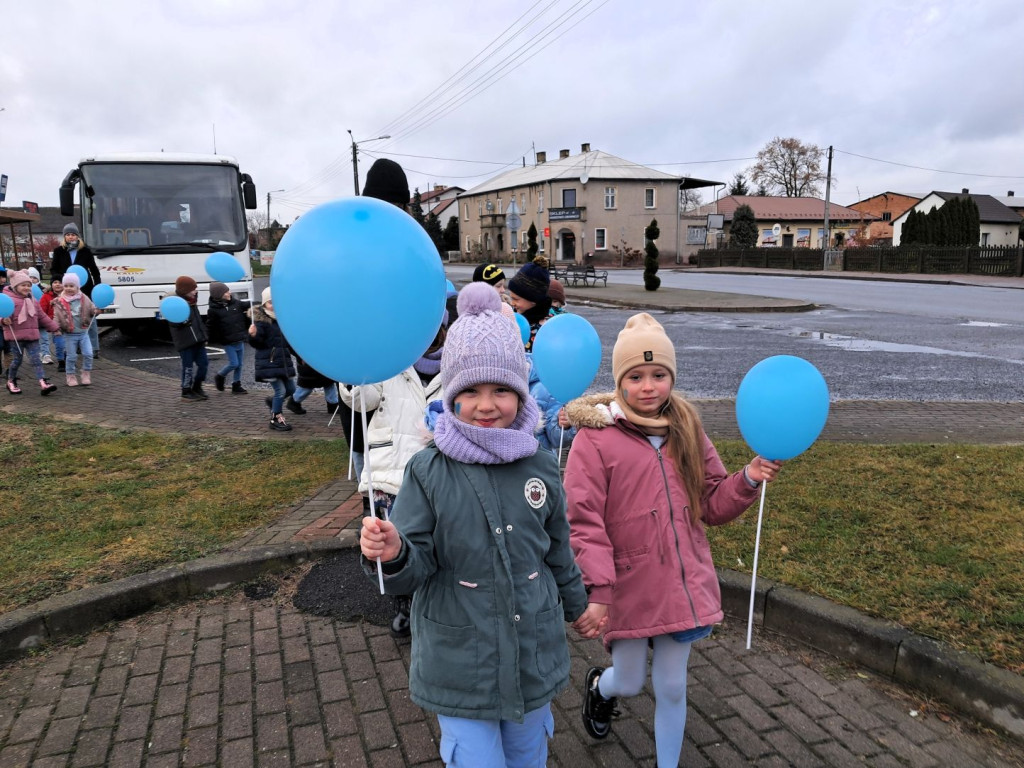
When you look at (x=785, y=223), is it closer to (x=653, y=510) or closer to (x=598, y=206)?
(x=598, y=206)

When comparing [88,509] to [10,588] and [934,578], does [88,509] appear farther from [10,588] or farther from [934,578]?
A: [934,578]

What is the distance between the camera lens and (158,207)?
12523mm

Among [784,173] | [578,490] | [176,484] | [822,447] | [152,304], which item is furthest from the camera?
[784,173]

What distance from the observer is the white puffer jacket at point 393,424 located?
3.36m

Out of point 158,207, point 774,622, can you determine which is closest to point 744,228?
point 158,207

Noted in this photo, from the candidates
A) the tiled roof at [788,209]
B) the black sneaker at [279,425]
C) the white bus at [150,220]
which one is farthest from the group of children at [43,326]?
the tiled roof at [788,209]

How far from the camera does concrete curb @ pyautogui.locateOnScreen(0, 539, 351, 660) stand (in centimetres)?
339

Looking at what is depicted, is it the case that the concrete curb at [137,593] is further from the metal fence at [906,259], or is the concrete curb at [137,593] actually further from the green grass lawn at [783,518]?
the metal fence at [906,259]

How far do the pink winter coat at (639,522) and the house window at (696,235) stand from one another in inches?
2474

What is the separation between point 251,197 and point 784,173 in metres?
73.3

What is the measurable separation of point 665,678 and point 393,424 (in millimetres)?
1687

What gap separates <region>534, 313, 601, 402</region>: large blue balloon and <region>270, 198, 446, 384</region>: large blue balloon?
1564 mm

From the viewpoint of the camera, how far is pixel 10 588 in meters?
3.73

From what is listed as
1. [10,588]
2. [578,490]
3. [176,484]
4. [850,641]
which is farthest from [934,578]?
[176,484]
